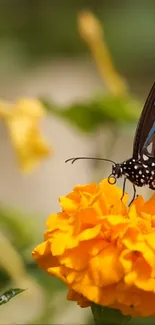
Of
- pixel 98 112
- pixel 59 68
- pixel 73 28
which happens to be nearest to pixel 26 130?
pixel 98 112

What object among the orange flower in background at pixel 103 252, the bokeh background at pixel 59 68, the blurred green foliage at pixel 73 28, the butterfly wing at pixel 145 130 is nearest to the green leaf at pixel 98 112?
the bokeh background at pixel 59 68

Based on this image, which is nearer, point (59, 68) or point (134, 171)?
point (134, 171)

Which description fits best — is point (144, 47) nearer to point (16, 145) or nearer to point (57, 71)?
point (57, 71)

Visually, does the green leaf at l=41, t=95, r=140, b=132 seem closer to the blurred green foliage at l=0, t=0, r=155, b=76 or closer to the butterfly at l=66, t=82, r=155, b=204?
the butterfly at l=66, t=82, r=155, b=204

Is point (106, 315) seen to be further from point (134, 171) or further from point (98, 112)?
point (98, 112)

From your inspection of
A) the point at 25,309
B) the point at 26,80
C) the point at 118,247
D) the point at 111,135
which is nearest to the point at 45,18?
the point at 26,80
